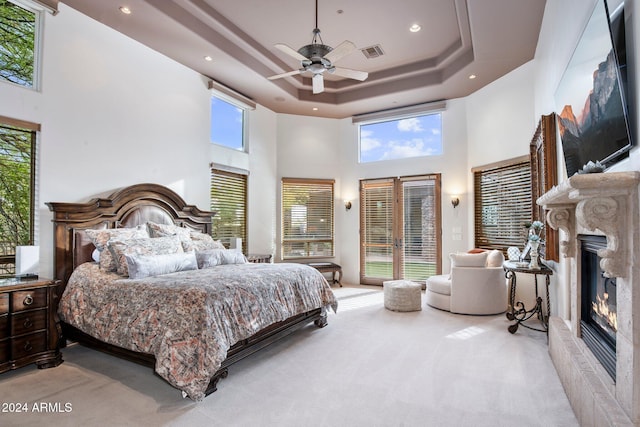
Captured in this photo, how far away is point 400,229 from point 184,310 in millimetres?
5243

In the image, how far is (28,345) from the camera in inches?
120

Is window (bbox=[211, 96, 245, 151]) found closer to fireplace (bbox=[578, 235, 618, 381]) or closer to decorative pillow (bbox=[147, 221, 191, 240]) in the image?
decorative pillow (bbox=[147, 221, 191, 240])

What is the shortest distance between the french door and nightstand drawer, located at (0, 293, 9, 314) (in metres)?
5.77

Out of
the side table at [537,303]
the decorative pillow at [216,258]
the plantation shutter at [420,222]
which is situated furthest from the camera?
the plantation shutter at [420,222]

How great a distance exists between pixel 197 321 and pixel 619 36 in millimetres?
3055

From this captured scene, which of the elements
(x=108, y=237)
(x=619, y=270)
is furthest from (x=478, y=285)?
(x=108, y=237)

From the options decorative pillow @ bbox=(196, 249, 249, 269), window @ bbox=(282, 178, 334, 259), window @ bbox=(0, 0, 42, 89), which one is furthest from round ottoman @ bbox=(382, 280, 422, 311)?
window @ bbox=(0, 0, 42, 89)

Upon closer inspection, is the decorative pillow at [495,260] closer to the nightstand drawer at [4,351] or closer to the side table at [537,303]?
the side table at [537,303]

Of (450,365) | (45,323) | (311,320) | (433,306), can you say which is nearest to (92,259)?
(45,323)

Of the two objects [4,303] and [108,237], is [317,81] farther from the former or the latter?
[4,303]

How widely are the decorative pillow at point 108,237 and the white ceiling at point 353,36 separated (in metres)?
2.44

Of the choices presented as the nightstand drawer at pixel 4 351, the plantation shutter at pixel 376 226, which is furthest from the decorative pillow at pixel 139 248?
the plantation shutter at pixel 376 226

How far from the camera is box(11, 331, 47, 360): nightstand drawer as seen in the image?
296 cm

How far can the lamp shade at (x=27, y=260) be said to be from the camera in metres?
3.19
